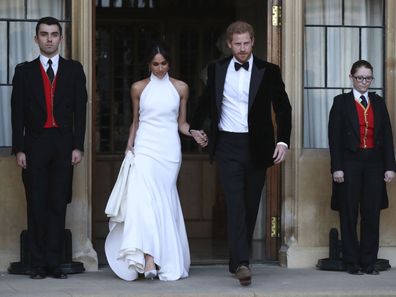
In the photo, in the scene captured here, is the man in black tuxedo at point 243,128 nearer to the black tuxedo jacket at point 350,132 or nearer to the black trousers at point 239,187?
the black trousers at point 239,187

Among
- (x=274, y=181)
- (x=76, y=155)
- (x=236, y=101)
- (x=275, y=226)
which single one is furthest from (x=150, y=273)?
(x=274, y=181)

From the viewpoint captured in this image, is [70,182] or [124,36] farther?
[124,36]

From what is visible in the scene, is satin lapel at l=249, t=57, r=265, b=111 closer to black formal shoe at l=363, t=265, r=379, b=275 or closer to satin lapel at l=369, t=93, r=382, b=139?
satin lapel at l=369, t=93, r=382, b=139

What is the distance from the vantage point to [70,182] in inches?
373

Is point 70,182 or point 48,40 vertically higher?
point 48,40

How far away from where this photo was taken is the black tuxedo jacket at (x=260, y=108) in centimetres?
902

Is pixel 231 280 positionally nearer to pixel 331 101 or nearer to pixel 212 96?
pixel 212 96

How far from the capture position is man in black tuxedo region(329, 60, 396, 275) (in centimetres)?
983

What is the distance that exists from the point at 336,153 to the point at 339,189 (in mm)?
345

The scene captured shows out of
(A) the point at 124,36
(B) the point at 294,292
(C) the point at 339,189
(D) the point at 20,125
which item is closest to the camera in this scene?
(B) the point at 294,292

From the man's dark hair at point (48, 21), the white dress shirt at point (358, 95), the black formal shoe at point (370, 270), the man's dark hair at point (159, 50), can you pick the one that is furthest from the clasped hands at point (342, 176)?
the man's dark hair at point (48, 21)

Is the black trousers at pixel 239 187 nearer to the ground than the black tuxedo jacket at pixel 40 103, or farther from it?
nearer to the ground

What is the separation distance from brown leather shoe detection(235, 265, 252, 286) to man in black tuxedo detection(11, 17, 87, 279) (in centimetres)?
153

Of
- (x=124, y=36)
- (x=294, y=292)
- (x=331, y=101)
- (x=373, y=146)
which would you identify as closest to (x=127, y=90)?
(x=124, y=36)
